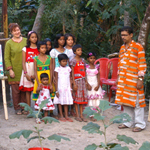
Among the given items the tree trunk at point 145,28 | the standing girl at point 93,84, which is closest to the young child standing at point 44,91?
the standing girl at point 93,84

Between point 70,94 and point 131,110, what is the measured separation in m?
1.19

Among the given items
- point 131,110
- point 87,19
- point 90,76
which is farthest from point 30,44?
point 87,19

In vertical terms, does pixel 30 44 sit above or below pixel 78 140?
above

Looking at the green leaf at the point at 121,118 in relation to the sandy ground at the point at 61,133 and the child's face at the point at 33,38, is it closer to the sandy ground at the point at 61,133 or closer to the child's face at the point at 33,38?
the sandy ground at the point at 61,133

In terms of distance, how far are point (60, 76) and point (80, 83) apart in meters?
0.41

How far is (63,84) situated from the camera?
4941 mm

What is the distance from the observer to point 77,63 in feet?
16.4

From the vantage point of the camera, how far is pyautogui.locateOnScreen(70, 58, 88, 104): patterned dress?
4.97 metres

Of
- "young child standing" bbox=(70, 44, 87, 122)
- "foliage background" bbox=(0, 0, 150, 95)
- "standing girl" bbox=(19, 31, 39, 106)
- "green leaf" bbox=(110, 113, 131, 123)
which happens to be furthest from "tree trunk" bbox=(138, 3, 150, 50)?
"green leaf" bbox=(110, 113, 131, 123)

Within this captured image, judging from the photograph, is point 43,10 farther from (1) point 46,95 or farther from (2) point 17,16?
(1) point 46,95

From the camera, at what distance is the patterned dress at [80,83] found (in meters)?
4.97

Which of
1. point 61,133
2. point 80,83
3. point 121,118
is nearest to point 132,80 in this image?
point 80,83

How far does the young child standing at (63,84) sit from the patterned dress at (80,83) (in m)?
0.13

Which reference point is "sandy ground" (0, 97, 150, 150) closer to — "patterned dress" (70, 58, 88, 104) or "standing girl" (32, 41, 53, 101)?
"patterned dress" (70, 58, 88, 104)
